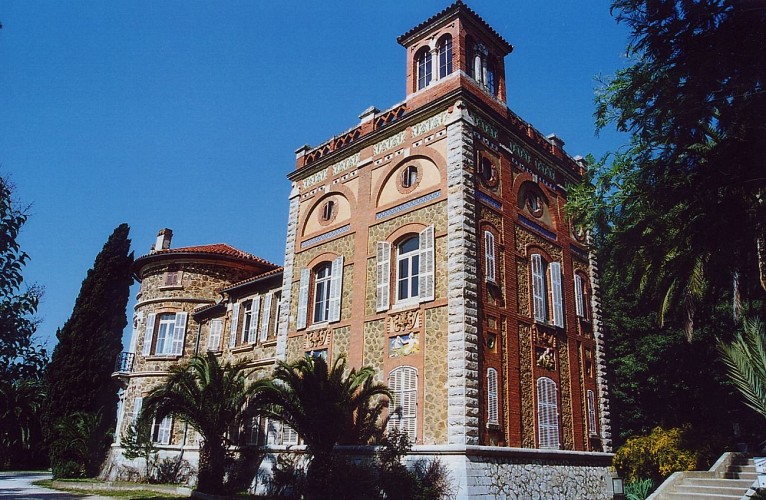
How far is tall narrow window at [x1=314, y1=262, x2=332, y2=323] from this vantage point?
19516mm

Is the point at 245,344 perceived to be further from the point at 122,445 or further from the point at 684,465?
the point at 684,465

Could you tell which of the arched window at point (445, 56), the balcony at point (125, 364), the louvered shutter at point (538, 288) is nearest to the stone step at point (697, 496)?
the louvered shutter at point (538, 288)

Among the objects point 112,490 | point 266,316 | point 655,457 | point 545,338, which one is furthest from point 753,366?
point 112,490

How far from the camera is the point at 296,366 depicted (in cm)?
1619

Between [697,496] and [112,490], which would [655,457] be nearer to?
[697,496]

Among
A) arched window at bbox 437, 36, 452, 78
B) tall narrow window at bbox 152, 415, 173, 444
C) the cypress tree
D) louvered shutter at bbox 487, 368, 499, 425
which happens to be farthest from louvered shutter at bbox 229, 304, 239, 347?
arched window at bbox 437, 36, 452, 78

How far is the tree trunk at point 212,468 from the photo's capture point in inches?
695

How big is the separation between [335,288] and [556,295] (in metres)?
7.04

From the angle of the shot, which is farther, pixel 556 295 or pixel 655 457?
pixel 556 295

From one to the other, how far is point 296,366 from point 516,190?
28.4 ft

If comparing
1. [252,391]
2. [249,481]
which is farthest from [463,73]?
[249,481]

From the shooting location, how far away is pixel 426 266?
1648 centimetres

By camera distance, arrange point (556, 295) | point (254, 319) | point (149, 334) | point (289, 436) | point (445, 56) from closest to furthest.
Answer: point (556, 295)
point (289, 436)
point (445, 56)
point (254, 319)
point (149, 334)

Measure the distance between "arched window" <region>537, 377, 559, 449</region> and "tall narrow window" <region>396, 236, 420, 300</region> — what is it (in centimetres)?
445
